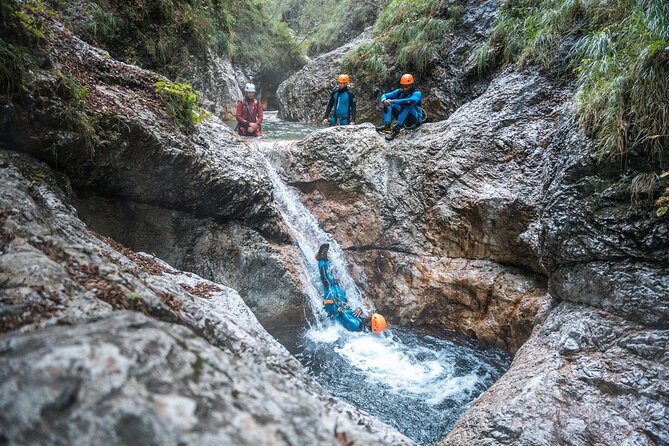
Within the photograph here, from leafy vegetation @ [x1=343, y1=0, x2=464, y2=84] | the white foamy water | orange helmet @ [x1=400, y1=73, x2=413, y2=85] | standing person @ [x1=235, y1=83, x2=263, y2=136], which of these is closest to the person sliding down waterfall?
the white foamy water

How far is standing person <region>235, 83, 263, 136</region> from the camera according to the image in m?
9.55

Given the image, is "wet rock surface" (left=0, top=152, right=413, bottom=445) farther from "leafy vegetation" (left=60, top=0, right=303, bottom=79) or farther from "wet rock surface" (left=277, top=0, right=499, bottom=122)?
"wet rock surface" (left=277, top=0, right=499, bottom=122)

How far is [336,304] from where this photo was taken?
653 centimetres

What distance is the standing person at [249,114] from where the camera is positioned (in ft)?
31.3

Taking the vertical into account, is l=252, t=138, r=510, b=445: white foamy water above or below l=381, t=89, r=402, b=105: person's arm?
below

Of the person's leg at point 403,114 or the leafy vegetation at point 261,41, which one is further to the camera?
the leafy vegetation at point 261,41

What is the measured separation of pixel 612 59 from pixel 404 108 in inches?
151

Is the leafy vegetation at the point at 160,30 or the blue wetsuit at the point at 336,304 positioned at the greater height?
the leafy vegetation at the point at 160,30


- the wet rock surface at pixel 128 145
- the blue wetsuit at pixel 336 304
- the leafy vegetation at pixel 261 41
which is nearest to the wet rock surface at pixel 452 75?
the blue wetsuit at pixel 336 304

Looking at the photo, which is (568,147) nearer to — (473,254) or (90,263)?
(473,254)

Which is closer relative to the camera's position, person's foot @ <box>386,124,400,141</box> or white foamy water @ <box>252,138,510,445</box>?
white foamy water @ <box>252,138,510,445</box>

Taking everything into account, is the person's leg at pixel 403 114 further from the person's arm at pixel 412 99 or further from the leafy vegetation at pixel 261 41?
the leafy vegetation at pixel 261 41

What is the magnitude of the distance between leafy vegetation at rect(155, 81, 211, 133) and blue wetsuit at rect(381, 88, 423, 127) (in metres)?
4.18

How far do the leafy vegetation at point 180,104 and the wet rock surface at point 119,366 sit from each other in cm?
293
